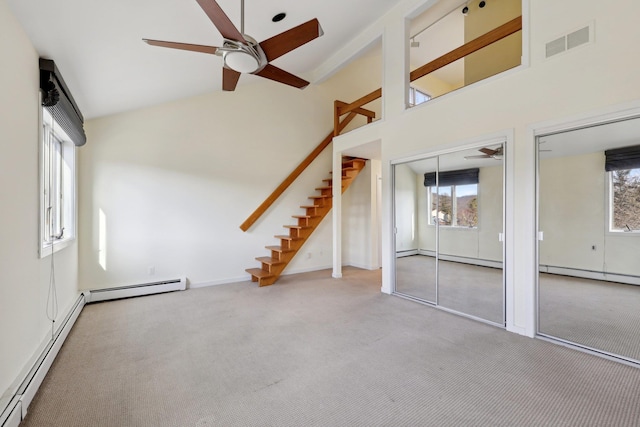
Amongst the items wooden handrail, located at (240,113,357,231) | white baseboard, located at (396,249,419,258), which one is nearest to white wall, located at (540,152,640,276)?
white baseboard, located at (396,249,419,258)

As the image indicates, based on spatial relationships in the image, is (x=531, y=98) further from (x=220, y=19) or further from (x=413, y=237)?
(x=220, y=19)

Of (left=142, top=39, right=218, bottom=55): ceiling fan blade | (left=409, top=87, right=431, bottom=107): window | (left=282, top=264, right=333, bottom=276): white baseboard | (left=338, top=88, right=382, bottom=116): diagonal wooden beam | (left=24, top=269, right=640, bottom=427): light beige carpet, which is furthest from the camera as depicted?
(left=409, top=87, right=431, bottom=107): window

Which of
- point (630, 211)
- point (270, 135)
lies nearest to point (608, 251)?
point (630, 211)

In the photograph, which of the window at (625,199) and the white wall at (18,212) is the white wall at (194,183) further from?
the window at (625,199)

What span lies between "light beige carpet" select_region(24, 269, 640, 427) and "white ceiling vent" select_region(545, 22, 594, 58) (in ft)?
9.35

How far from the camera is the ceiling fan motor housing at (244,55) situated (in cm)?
218

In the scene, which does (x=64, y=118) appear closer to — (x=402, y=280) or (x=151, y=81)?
(x=151, y=81)

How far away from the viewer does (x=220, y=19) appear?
6.20 ft

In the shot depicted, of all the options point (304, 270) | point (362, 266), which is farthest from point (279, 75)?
point (362, 266)

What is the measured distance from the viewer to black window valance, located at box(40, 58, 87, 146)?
246 cm

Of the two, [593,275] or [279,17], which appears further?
[593,275]

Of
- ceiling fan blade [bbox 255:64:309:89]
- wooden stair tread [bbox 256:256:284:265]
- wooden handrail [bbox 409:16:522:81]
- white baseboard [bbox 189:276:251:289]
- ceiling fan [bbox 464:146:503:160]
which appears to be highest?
wooden handrail [bbox 409:16:522:81]

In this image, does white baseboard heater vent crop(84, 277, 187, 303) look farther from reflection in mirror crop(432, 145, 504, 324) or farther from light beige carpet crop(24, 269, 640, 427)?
reflection in mirror crop(432, 145, 504, 324)

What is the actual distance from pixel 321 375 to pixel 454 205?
3.17 meters
